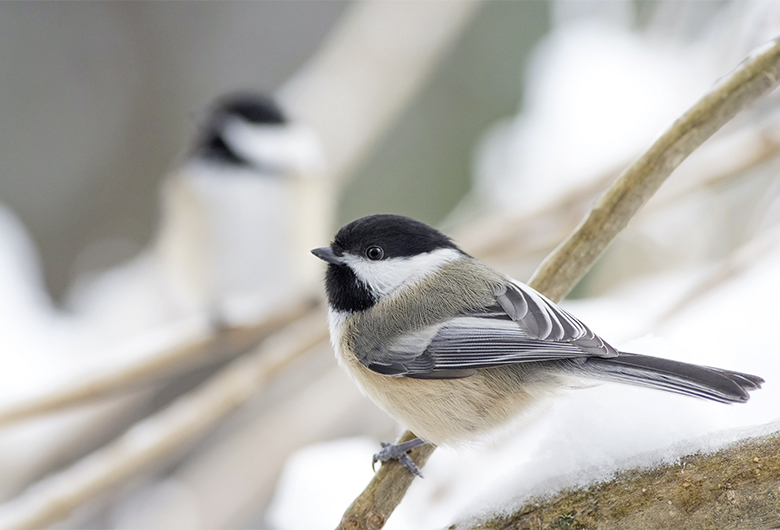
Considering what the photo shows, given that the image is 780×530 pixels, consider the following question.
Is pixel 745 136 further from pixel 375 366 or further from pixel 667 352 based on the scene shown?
pixel 375 366

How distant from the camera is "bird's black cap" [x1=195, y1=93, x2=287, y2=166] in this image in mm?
2033

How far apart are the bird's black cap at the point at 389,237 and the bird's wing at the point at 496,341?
0.14m

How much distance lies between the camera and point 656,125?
227 centimetres

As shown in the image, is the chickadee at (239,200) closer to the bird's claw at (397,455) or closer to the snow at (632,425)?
the snow at (632,425)

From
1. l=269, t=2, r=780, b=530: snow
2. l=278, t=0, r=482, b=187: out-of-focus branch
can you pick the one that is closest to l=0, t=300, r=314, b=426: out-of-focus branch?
l=269, t=2, r=780, b=530: snow

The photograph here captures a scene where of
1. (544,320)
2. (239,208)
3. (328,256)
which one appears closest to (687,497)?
(544,320)

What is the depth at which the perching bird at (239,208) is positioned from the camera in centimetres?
201

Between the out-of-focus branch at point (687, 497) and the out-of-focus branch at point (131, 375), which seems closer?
the out-of-focus branch at point (687, 497)

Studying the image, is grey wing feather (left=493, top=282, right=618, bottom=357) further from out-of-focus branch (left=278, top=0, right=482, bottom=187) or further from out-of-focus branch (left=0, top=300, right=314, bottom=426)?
out-of-focus branch (left=278, top=0, right=482, bottom=187)

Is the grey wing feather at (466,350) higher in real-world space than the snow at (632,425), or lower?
→ higher

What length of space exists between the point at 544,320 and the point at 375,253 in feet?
0.98

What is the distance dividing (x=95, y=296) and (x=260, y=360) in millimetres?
1724

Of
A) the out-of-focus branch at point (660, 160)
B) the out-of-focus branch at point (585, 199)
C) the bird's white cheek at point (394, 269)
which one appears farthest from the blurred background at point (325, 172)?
the bird's white cheek at point (394, 269)

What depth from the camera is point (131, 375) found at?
1.52m
